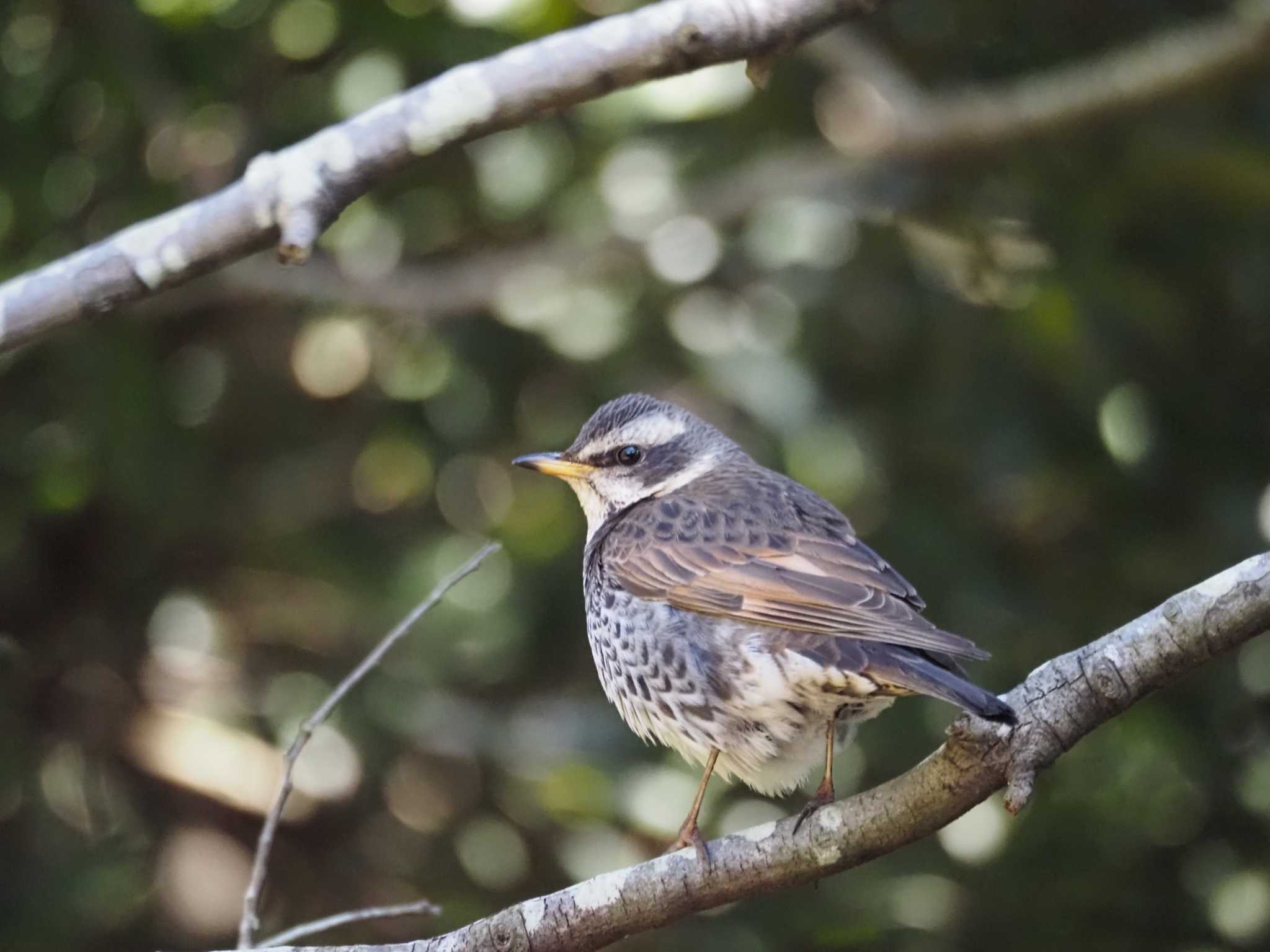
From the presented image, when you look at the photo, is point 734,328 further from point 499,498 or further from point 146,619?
point 146,619

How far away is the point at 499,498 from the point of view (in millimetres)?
7574

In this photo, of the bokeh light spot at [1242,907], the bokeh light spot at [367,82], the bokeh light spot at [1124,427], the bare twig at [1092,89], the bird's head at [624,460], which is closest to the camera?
the bird's head at [624,460]

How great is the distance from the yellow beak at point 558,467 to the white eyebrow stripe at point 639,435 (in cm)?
6

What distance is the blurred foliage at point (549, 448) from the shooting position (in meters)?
Result: 6.09

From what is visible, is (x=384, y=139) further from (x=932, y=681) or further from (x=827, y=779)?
(x=827, y=779)

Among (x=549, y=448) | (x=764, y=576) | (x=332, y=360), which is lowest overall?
(x=549, y=448)

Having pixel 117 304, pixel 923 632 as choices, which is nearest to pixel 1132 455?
pixel 923 632

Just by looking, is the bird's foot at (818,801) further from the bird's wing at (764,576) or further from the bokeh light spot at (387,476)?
the bokeh light spot at (387,476)

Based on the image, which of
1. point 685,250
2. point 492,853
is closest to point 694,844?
point 492,853

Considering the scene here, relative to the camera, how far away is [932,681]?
3.58 m

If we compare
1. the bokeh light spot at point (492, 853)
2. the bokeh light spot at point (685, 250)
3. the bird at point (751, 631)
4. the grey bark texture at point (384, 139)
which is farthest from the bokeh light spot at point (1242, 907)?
the grey bark texture at point (384, 139)

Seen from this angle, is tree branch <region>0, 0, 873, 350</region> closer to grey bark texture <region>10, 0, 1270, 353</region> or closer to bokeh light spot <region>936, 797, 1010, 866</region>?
grey bark texture <region>10, 0, 1270, 353</region>

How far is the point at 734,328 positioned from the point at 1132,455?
73.9 inches

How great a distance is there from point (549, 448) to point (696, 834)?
3161 millimetres
